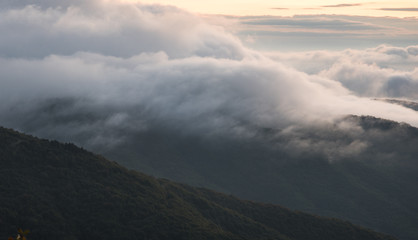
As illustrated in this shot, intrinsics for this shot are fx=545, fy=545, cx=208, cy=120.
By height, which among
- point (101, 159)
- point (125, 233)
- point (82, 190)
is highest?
point (101, 159)

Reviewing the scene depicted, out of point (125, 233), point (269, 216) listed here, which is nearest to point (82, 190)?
point (125, 233)

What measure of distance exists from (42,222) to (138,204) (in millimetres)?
27027

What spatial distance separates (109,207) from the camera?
125938 mm

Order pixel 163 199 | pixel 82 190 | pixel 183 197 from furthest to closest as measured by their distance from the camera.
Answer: pixel 183 197 → pixel 163 199 → pixel 82 190

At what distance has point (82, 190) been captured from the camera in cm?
12988

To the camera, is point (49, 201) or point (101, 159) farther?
point (101, 159)

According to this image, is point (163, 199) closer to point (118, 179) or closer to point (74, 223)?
point (118, 179)

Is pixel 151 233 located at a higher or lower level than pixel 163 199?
lower

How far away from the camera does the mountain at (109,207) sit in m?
116

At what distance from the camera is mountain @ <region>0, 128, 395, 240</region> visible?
116 meters

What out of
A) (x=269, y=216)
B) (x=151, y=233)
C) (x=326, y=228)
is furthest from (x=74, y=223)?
(x=326, y=228)

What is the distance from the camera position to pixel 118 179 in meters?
144

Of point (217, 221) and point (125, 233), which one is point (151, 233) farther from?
point (217, 221)

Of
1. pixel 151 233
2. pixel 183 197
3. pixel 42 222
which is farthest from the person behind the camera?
pixel 183 197
